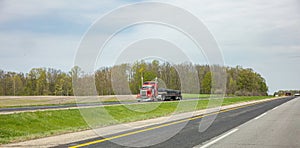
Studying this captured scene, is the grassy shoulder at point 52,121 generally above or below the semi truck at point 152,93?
below

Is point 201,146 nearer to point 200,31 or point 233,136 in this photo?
point 233,136

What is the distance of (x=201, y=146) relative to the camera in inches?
388

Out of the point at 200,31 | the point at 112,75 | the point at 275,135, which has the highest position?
the point at 200,31

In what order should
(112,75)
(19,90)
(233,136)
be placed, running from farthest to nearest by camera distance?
(19,90) → (112,75) → (233,136)

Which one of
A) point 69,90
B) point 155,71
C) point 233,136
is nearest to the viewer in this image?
point 233,136

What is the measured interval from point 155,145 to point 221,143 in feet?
6.71

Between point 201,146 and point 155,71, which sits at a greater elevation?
point 155,71

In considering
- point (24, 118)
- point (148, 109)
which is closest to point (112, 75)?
point (24, 118)

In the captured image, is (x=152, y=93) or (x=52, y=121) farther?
(x=152, y=93)

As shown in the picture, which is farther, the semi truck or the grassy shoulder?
the semi truck

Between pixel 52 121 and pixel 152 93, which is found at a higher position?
pixel 152 93

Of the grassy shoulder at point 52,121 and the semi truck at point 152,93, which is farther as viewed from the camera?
the semi truck at point 152,93

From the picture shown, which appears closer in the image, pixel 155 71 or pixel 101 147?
pixel 101 147

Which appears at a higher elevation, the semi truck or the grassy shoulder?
the semi truck
